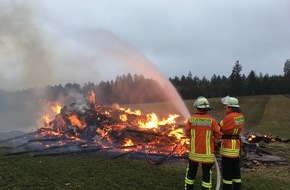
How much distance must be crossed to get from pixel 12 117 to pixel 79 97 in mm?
24856

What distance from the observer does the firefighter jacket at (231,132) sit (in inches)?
353

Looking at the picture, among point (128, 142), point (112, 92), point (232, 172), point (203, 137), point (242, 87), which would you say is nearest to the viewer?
point (203, 137)

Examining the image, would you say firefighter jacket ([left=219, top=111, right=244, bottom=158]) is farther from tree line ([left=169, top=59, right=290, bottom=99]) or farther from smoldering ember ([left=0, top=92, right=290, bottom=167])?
tree line ([left=169, top=59, right=290, bottom=99])

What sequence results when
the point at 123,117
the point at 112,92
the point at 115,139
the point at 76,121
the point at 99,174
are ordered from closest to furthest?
the point at 99,174, the point at 115,139, the point at 123,117, the point at 76,121, the point at 112,92

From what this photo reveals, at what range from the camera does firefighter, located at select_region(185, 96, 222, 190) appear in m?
Answer: 8.26

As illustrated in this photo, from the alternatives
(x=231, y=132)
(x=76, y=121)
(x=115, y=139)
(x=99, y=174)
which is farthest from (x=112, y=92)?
(x=231, y=132)

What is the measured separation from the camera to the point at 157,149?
52.7 feet

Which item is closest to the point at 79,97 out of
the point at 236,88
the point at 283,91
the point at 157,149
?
the point at 157,149

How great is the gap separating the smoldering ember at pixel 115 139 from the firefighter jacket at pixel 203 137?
521 centimetres

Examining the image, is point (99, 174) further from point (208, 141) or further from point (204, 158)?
point (208, 141)

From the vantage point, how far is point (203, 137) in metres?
8.36

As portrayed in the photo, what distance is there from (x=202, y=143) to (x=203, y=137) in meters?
0.15

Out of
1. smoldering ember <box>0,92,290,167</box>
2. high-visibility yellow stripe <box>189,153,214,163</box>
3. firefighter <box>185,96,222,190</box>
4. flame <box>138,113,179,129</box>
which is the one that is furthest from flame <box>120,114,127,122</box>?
high-visibility yellow stripe <box>189,153,214,163</box>

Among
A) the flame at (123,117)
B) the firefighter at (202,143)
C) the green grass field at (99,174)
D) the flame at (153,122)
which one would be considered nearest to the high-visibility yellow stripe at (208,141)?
the firefighter at (202,143)
